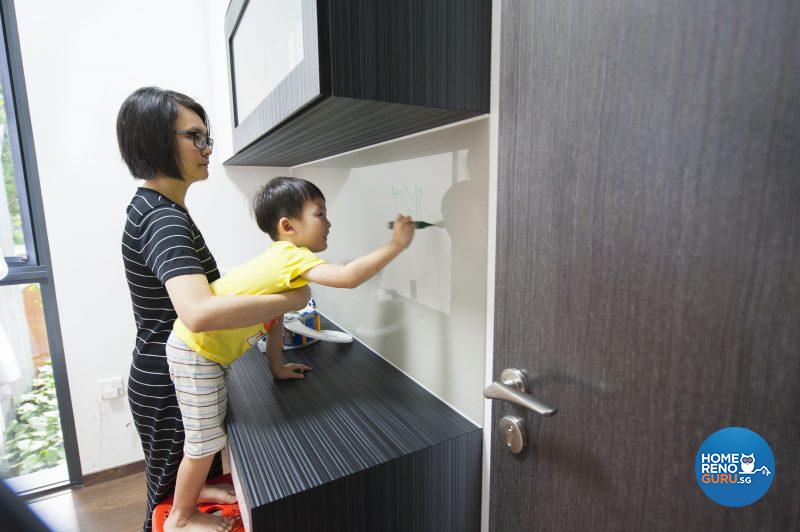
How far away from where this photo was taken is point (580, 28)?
0.49 metres

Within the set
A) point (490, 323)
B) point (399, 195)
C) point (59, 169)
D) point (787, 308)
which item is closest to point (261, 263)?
point (399, 195)

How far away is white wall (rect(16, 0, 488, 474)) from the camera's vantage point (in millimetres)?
1636

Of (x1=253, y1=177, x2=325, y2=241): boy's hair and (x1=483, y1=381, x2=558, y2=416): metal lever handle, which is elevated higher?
(x1=253, y1=177, x2=325, y2=241): boy's hair

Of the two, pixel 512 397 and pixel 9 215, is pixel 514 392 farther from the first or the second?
pixel 9 215

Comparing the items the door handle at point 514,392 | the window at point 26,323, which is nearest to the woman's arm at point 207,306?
the door handle at point 514,392

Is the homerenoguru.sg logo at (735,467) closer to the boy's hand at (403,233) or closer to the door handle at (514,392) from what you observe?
the door handle at (514,392)

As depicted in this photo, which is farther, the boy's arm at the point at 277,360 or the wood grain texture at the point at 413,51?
the boy's arm at the point at 277,360

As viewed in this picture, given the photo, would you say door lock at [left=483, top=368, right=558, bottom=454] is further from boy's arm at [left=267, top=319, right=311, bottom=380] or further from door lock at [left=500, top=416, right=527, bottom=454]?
boy's arm at [left=267, top=319, right=311, bottom=380]

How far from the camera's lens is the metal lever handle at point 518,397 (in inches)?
21.2

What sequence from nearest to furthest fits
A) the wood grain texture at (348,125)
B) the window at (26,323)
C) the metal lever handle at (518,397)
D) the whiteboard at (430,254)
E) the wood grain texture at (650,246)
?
the wood grain texture at (650,246) → the metal lever handle at (518,397) → the wood grain texture at (348,125) → the whiteboard at (430,254) → the window at (26,323)

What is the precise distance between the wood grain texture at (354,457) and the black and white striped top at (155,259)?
0.86ft

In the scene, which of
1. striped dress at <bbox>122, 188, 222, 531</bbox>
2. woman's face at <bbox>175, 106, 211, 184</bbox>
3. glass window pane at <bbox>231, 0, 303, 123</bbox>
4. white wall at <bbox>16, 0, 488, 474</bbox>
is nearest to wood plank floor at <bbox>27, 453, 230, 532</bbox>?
white wall at <bbox>16, 0, 488, 474</bbox>

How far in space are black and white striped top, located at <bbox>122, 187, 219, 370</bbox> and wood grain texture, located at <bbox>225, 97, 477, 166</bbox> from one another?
0.32 metres

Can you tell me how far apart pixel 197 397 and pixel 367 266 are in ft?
1.70
